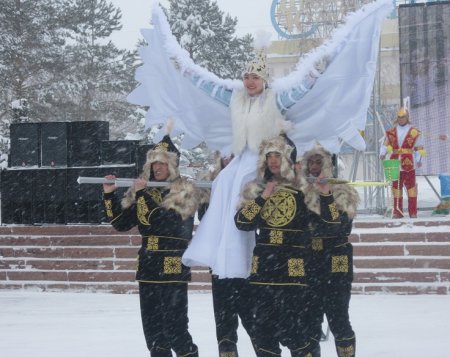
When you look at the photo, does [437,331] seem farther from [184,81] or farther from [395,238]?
[184,81]

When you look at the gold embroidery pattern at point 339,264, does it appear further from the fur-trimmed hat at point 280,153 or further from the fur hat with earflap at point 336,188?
the fur-trimmed hat at point 280,153

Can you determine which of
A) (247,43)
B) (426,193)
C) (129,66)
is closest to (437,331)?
(426,193)

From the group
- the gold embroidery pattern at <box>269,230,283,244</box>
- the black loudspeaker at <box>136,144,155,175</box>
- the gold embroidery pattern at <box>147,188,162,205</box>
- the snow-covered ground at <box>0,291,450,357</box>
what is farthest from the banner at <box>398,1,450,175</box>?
the gold embroidery pattern at <box>269,230,283,244</box>

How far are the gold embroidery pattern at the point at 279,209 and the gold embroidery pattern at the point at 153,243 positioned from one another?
34.8 inches

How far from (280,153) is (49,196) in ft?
27.0

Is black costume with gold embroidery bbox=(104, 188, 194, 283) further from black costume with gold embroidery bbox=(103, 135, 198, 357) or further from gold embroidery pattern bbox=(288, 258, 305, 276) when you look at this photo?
gold embroidery pattern bbox=(288, 258, 305, 276)

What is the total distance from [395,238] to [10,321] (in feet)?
16.9

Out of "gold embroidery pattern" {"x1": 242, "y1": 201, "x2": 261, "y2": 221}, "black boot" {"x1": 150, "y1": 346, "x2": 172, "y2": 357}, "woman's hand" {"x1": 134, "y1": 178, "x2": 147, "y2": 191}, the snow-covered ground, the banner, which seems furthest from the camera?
the banner

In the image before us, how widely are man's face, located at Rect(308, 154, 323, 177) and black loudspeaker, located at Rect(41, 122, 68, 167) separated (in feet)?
24.4

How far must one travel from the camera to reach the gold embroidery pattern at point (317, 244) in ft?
20.8

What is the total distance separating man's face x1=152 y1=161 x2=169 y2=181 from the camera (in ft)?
19.9

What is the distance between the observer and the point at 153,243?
5.95m

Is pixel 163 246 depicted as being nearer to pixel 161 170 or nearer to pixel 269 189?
pixel 161 170

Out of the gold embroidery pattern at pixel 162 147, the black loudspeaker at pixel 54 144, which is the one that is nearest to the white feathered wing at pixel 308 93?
the gold embroidery pattern at pixel 162 147
